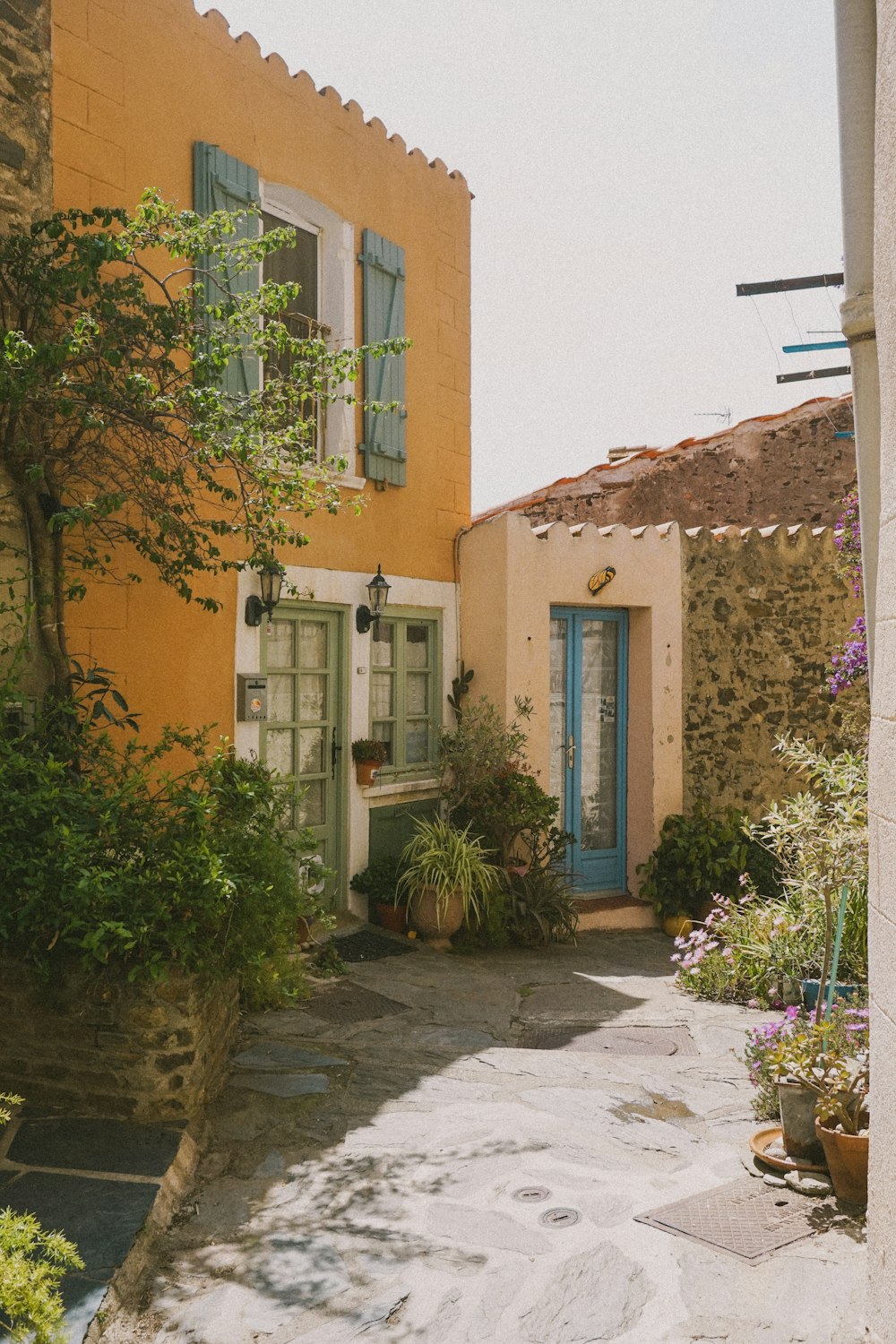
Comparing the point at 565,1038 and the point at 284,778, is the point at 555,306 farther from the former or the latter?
the point at 565,1038

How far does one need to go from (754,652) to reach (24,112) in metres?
6.50

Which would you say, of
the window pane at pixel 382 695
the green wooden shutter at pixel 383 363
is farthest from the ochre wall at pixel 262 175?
the window pane at pixel 382 695

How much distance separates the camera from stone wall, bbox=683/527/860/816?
888 centimetres

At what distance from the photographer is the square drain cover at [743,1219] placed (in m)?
3.27

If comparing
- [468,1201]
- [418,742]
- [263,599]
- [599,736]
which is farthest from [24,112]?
[599,736]

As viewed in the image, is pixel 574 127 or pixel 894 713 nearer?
pixel 894 713

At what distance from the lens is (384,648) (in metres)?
7.79

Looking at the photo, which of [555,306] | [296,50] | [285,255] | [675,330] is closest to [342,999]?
[285,255]

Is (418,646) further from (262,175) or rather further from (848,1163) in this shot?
(848,1163)

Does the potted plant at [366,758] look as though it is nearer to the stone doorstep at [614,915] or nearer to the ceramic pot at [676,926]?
the stone doorstep at [614,915]

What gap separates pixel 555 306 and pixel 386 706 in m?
16.9

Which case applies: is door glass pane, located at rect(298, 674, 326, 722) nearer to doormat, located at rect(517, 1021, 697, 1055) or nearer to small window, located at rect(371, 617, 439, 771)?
small window, located at rect(371, 617, 439, 771)

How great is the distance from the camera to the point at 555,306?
2238 centimetres

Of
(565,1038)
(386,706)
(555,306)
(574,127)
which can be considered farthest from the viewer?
(555,306)
